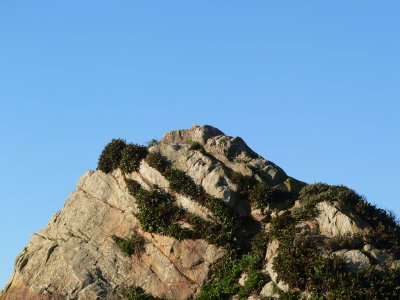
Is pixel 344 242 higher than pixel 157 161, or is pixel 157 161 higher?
pixel 157 161

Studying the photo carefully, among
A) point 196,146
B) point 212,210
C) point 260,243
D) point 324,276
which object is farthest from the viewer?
point 196,146

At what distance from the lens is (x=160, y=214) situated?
37.4 m

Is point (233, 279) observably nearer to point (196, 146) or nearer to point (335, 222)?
point (335, 222)

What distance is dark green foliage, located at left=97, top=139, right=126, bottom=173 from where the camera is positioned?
41.0m

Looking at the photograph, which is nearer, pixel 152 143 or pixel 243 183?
pixel 243 183

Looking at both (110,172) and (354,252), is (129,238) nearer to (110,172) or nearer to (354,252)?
(110,172)

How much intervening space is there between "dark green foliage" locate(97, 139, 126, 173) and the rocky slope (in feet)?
0.21

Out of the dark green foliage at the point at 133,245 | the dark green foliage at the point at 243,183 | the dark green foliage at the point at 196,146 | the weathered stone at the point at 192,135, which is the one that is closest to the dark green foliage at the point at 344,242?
the dark green foliage at the point at 243,183

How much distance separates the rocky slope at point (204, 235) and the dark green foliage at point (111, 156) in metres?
0.06

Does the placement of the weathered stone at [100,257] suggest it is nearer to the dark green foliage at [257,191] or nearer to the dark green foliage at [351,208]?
the dark green foliage at [257,191]

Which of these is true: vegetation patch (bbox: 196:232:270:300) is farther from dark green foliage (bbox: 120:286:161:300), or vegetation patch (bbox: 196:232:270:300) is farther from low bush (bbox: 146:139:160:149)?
low bush (bbox: 146:139:160:149)

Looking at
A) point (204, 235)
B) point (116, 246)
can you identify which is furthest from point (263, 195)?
point (116, 246)

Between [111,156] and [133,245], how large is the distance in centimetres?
615

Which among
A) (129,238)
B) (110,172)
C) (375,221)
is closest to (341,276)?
(375,221)
